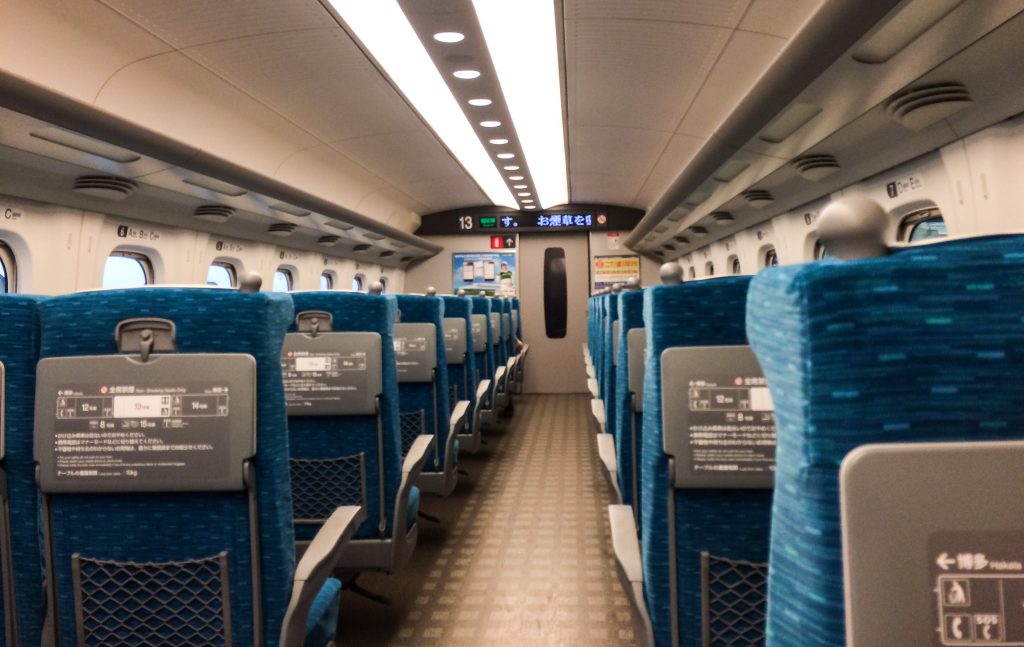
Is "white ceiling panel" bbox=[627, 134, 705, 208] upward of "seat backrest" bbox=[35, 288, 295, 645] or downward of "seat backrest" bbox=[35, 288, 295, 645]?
upward

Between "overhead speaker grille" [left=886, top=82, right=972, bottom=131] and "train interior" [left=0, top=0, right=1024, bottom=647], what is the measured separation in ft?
0.06

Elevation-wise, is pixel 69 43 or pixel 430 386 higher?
pixel 69 43

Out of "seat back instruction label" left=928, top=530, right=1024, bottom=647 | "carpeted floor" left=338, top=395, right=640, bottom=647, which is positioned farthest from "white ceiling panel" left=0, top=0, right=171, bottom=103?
"seat back instruction label" left=928, top=530, right=1024, bottom=647

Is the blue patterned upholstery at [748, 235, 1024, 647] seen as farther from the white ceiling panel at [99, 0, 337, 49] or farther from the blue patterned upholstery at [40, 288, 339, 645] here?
the white ceiling panel at [99, 0, 337, 49]

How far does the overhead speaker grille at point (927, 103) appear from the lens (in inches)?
135

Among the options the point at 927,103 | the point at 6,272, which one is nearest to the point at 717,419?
the point at 927,103

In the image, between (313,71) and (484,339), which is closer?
(313,71)

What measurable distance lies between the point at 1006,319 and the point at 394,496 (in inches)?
117

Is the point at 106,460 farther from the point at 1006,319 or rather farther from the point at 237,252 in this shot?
the point at 237,252

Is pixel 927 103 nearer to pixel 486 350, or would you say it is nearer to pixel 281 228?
pixel 486 350

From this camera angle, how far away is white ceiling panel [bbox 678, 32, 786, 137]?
15.2 feet

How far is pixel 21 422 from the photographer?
5.89 feet

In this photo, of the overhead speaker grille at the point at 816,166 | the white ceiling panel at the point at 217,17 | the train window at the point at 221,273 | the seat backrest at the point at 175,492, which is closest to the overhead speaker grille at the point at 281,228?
the train window at the point at 221,273

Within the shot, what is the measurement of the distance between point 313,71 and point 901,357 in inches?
218
